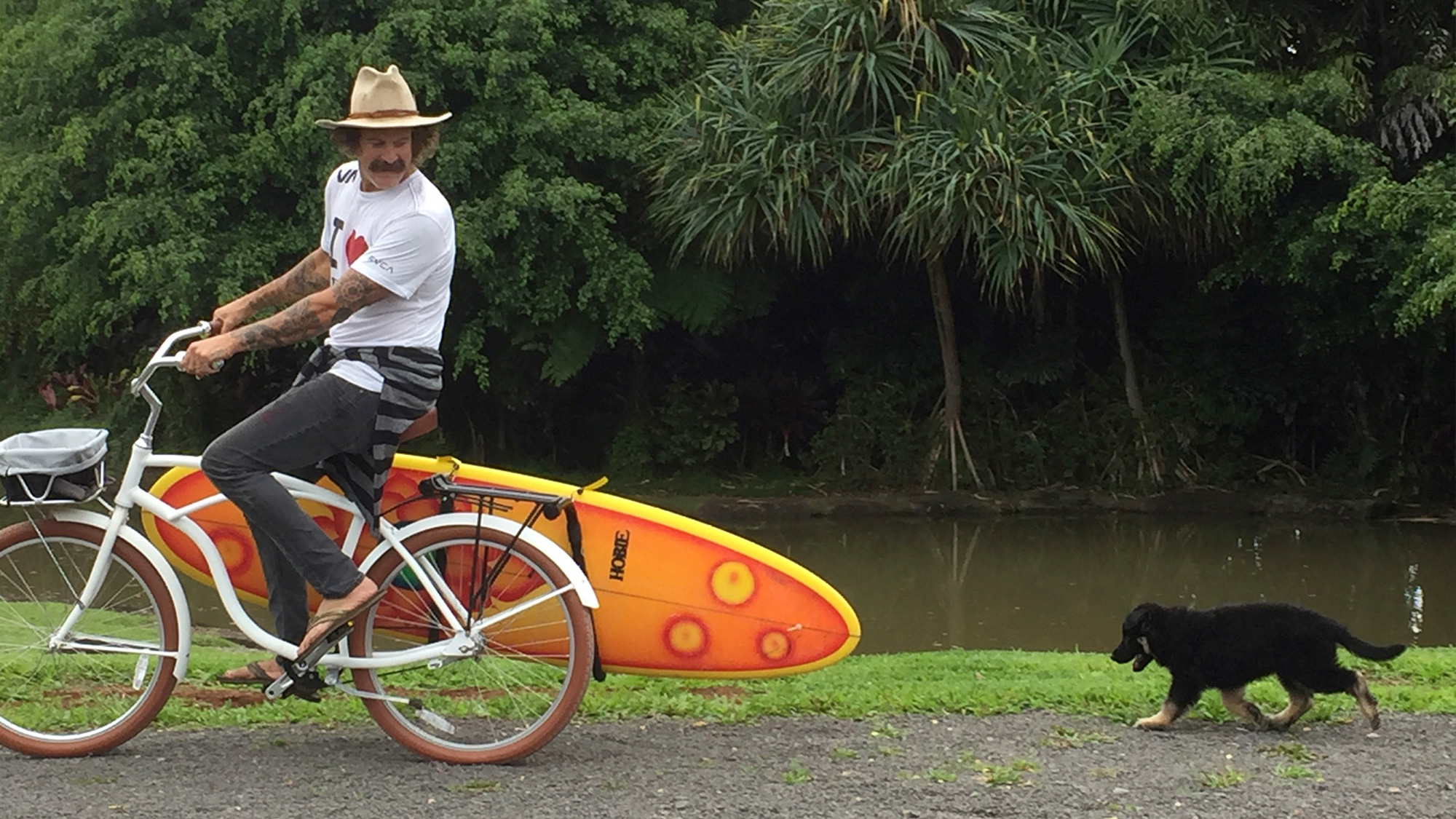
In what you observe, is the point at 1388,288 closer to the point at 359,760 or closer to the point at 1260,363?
the point at 1260,363

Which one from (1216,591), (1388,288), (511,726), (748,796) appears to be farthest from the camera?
(1388,288)

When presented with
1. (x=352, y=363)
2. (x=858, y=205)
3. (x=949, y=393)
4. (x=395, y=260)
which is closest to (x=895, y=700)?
(x=352, y=363)

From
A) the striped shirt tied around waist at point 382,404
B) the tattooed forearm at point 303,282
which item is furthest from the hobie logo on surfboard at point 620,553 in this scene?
the tattooed forearm at point 303,282

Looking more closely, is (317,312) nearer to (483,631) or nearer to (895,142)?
(483,631)

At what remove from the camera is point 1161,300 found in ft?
54.6

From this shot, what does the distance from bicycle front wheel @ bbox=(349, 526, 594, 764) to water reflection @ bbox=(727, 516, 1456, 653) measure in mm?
5020

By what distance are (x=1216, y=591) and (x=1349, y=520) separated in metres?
3.79

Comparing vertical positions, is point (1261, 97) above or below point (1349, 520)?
above

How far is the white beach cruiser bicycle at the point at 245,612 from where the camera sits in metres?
4.76

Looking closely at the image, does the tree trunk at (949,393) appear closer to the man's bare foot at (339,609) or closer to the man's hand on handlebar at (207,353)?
the man's bare foot at (339,609)

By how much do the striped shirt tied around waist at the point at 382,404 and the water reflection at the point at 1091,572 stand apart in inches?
212

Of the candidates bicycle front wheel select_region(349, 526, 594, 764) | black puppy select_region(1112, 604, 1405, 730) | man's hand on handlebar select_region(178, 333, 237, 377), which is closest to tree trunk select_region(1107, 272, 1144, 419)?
black puppy select_region(1112, 604, 1405, 730)

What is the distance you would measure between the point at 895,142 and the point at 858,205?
2.05 feet

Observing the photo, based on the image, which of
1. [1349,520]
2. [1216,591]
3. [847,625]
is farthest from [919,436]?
[847,625]
